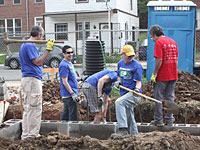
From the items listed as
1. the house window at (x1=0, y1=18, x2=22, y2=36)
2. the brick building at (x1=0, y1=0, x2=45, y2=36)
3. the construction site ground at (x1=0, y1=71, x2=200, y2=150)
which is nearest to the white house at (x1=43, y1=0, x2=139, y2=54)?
the brick building at (x1=0, y1=0, x2=45, y2=36)

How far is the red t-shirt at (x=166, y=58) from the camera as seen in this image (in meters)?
5.61

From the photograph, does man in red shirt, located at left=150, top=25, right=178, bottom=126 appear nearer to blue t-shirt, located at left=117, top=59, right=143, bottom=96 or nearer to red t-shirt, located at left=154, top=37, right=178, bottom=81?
red t-shirt, located at left=154, top=37, right=178, bottom=81

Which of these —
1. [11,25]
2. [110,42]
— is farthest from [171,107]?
[11,25]

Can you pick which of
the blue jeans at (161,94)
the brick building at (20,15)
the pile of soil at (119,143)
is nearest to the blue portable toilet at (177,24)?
the blue jeans at (161,94)

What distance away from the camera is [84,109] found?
24.8 ft

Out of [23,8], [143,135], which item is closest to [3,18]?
[23,8]

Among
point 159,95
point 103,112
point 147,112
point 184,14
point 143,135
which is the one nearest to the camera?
point 143,135

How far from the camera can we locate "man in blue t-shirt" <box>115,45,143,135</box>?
534cm

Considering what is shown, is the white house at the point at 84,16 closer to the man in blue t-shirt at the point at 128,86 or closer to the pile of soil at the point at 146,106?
the pile of soil at the point at 146,106

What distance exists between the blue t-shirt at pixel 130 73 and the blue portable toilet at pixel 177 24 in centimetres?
437

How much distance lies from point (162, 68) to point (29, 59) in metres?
2.34

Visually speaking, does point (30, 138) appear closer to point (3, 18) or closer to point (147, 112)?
point (147, 112)

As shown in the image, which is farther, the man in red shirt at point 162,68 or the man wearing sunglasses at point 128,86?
the man in red shirt at point 162,68

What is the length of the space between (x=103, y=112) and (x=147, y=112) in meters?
1.23
